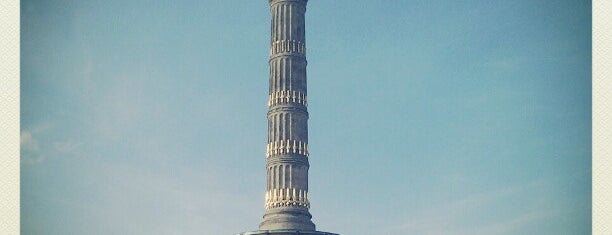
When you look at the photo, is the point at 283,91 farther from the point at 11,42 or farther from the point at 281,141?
the point at 11,42

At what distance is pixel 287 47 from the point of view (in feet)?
163

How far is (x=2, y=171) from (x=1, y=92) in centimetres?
273

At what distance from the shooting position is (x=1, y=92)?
3184 cm

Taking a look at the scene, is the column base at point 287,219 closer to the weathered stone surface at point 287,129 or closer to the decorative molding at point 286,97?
the weathered stone surface at point 287,129

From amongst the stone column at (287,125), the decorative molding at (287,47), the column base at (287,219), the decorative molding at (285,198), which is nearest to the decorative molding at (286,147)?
the stone column at (287,125)

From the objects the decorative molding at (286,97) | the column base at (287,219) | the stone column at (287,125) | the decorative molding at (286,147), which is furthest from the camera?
the decorative molding at (286,97)

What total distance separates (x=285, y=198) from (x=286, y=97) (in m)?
5.46

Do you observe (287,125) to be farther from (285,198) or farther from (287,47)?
(287,47)

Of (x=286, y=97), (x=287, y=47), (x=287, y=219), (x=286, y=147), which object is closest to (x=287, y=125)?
(x=286, y=147)

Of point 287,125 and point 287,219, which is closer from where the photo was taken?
point 287,219

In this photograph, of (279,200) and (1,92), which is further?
(279,200)

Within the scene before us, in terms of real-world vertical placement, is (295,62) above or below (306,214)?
above

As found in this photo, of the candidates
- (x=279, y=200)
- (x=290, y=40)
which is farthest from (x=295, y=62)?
(x=279, y=200)

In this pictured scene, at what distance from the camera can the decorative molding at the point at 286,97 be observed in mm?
48750
